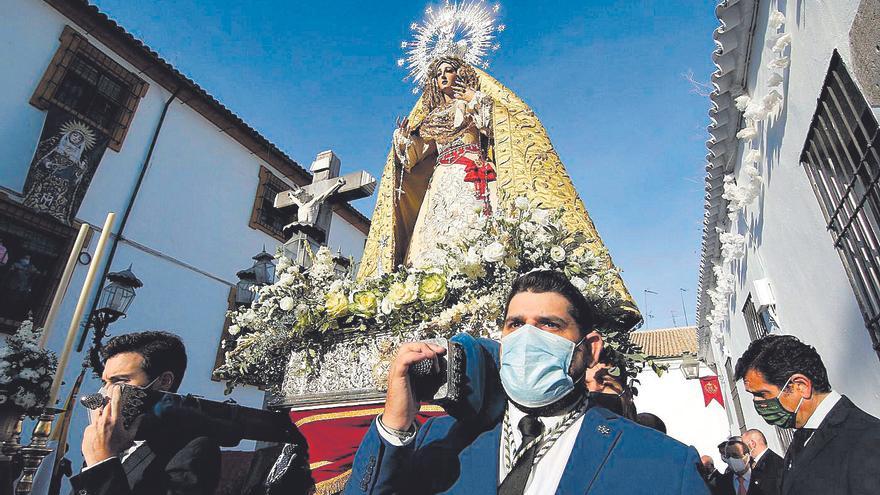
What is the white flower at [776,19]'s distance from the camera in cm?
471

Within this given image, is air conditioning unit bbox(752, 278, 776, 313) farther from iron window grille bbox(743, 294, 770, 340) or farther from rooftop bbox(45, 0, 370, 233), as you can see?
rooftop bbox(45, 0, 370, 233)

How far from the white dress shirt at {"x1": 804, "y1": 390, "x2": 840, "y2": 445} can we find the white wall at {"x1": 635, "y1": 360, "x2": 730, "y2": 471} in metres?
17.2

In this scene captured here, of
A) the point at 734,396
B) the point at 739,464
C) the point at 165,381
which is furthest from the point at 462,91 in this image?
the point at 734,396

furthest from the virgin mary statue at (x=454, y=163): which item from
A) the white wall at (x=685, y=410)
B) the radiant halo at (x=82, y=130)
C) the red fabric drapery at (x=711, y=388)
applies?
the white wall at (x=685, y=410)

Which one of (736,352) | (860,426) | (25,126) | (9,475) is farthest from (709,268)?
(25,126)

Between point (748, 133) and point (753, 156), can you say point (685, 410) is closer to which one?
point (753, 156)

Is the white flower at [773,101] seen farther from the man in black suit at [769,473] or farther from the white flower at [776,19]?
the man in black suit at [769,473]

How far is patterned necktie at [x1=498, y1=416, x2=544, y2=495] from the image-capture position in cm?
137

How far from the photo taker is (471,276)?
8.55 ft

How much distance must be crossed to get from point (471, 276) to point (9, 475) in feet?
8.04

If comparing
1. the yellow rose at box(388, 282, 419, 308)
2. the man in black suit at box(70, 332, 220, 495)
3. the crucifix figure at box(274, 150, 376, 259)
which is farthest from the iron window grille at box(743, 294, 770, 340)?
the man in black suit at box(70, 332, 220, 495)

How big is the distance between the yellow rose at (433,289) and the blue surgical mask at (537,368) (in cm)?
108

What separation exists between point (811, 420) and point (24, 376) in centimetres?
460

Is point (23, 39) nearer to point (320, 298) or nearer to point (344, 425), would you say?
point (320, 298)
